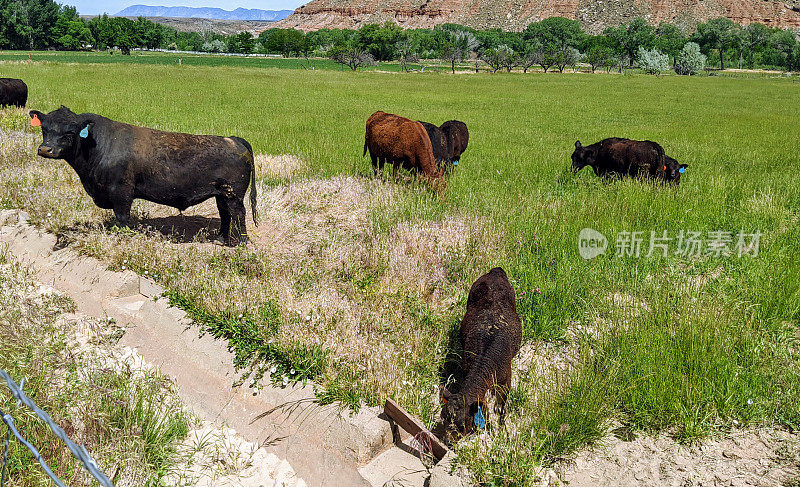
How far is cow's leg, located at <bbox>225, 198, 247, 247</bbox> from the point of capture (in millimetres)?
6957

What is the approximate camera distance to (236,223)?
7.05 meters

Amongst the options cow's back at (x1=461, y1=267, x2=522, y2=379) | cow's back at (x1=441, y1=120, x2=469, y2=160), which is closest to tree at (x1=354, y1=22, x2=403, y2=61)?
cow's back at (x1=441, y1=120, x2=469, y2=160)

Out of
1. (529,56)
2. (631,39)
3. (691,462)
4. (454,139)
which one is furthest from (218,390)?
(631,39)

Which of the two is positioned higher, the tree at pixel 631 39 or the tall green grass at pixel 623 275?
the tree at pixel 631 39

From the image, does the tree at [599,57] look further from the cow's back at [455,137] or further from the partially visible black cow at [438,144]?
the partially visible black cow at [438,144]

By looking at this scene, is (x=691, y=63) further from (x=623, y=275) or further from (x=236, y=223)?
(x=236, y=223)

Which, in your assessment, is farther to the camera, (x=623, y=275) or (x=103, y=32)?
(x=103, y=32)

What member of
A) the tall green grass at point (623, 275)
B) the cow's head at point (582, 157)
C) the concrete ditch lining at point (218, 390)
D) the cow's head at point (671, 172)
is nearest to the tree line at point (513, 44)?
the tall green grass at point (623, 275)

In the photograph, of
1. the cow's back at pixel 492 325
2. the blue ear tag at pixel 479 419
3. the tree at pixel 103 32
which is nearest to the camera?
the blue ear tag at pixel 479 419

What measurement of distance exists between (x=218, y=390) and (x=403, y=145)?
6.38m

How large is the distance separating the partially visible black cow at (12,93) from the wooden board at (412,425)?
21258 mm

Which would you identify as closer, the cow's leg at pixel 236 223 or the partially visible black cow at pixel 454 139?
the cow's leg at pixel 236 223

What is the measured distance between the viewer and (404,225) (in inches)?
291

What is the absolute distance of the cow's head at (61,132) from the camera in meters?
6.23
